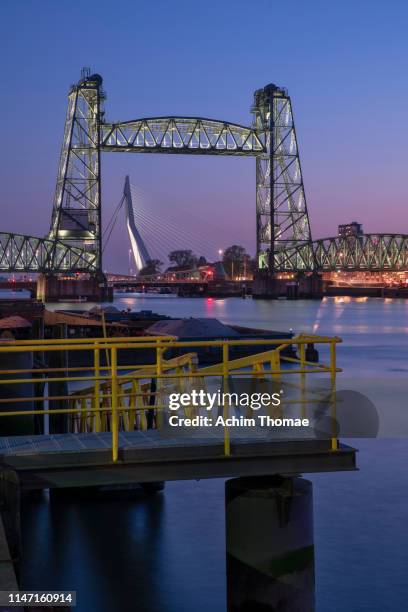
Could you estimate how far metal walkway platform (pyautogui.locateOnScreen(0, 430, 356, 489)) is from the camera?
9219 millimetres

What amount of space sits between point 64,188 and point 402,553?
12261cm

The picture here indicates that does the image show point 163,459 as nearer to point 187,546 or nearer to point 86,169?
point 187,546

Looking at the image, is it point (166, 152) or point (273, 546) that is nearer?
point (273, 546)

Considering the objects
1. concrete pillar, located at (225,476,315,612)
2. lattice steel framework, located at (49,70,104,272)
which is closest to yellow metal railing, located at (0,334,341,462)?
concrete pillar, located at (225,476,315,612)

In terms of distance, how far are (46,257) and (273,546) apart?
5605 inches

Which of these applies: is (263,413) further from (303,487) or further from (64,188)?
(64,188)

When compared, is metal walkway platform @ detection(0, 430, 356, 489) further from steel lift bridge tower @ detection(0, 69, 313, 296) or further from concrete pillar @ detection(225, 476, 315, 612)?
steel lift bridge tower @ detection(0, 69, 313, 296)

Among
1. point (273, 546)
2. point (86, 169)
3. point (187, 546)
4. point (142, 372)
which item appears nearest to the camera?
point (273, 546)

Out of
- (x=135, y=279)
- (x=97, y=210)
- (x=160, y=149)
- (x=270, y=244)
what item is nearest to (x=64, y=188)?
(x=97, y=210)

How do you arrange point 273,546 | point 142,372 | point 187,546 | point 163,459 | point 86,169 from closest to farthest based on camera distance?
point 273,546 → point 163,459 → point 142,372 → point 187,546 → point 86,169

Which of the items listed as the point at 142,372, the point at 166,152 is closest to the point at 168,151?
the point at 166,152

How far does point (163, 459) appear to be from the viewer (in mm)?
9492

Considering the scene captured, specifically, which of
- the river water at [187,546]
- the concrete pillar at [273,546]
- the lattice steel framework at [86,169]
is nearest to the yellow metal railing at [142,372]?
the concrete pillar at [273,546]

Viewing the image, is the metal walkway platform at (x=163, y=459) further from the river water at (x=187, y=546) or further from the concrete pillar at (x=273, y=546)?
the river water at (x=187, y=546)
